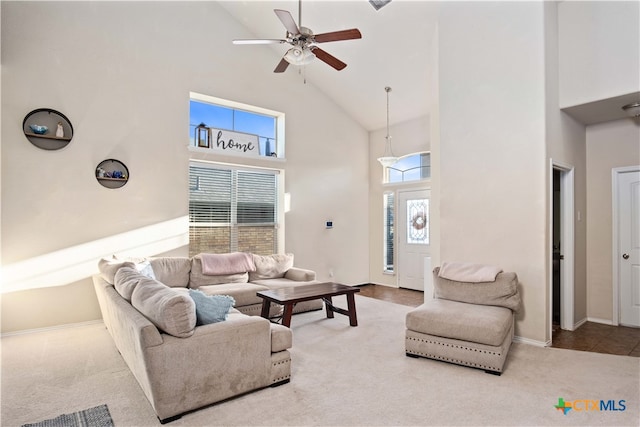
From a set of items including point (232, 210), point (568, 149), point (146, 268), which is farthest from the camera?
point (232, 210)

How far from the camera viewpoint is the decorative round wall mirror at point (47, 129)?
416cm

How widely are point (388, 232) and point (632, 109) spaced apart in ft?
14.0

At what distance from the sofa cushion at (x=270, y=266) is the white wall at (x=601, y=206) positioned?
4.07m

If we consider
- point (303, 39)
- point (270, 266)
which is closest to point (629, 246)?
point (303, 39)

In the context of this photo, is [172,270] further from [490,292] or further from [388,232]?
[388,232]

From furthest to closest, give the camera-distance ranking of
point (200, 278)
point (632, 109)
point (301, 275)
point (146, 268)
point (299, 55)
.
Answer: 1. point (301, 275)
2. point (200, 278)
3. point (146, 268)
4. point (632, 109)
5. point (299, 55)

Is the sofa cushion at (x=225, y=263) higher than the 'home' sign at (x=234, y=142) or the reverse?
the reverse

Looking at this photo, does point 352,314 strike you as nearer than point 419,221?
Yes

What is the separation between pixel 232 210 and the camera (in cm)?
590

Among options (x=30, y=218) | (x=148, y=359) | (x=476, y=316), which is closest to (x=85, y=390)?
(x=148, y=359)

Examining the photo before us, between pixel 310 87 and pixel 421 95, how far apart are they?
198 centimetres

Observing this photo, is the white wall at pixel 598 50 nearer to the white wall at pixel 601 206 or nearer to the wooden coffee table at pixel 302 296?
the white wall at pixel 601 206

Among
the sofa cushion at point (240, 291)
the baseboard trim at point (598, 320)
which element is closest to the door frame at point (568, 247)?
the baseboard trim at point (598, 320)

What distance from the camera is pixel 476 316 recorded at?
10.5ft
